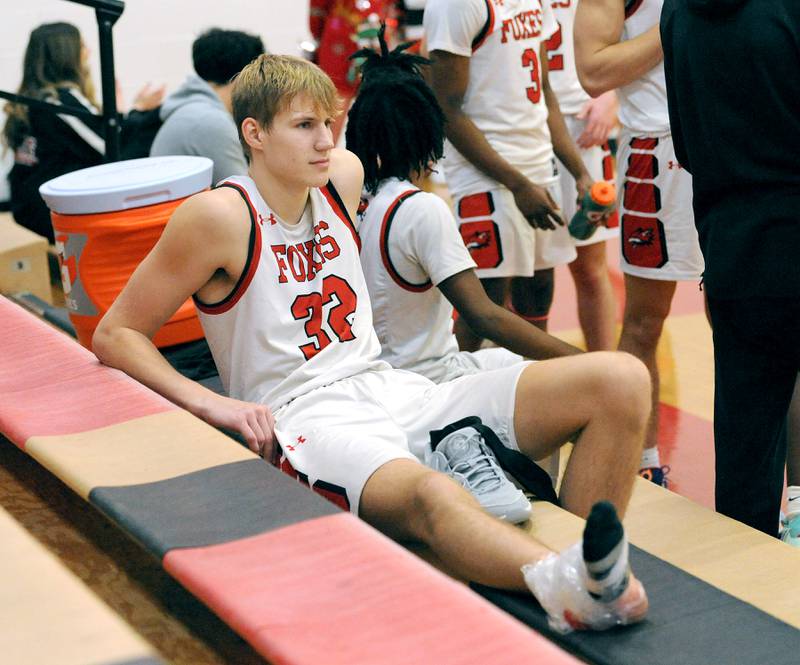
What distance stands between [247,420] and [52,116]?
9.63 feet

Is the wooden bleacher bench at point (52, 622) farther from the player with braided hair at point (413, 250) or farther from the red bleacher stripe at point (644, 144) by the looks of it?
the red bleacher stripe at point (644, 144)

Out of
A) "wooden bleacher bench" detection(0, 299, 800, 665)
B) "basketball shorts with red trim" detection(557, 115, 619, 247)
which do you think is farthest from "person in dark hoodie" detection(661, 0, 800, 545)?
"basketball shorts with red trim" detection(557, 115, 619, 247)

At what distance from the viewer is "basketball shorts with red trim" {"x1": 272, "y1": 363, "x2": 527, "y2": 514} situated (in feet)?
7.63

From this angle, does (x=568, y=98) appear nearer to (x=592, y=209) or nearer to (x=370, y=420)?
(x=592, y=209)

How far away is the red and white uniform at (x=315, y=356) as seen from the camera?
8.25ft

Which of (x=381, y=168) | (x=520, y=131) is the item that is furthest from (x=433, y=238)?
(x=520, y=131)

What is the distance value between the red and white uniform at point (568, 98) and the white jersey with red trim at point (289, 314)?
1.68 m

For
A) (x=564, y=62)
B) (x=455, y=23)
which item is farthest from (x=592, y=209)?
(x=564, y=62)

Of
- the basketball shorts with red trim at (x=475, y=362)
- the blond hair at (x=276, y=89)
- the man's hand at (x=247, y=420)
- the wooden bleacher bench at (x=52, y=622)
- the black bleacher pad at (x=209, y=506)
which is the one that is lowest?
the basketball shorts with red trim at (x=475, y=362)

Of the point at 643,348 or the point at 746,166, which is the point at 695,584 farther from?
the point at 643,348

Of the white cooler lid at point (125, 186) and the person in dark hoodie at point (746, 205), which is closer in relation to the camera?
the person in dark hoodie at point (746, 205)

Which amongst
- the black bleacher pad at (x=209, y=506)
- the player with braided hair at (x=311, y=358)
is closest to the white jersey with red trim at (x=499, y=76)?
the player with braided hair at (x=311, y=358)

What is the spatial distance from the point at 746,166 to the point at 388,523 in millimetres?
989

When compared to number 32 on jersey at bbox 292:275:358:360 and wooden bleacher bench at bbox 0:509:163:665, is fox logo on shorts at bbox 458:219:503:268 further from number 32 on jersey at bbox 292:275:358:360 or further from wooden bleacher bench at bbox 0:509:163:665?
wooden bleacher bench at bbox 0:509:163:665
